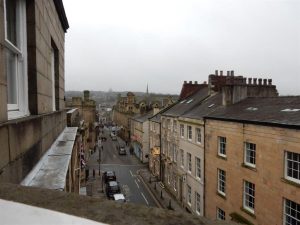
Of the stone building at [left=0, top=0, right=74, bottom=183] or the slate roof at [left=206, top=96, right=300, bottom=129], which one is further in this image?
the slate roof at [left=206, top=96, right=300, bottom=129]

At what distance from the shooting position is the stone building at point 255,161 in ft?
43.7

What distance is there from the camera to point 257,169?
50.2ft

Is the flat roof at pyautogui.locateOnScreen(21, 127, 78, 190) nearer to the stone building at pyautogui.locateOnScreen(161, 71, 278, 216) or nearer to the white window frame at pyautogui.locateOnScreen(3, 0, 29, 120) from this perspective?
the white window frame at pyautogui.locateOnScreen(3, 0, 29, 120)

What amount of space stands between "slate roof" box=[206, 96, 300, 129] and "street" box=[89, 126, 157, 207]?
11.2 m

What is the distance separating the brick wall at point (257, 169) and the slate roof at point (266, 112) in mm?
334

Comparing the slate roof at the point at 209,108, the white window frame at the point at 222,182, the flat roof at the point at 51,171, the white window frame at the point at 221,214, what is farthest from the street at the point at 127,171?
the flat roof at the point at 51,171

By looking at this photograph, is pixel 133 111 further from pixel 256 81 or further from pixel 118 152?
pixel 256 81

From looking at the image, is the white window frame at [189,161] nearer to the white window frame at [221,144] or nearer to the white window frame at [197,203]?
the white window frame at [197,203]

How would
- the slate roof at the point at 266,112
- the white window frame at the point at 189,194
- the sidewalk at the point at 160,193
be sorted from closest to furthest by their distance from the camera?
the slate roof at the point at 266,112
the white window frame at the point at 189,194
the sidewalk at the point at 160,193

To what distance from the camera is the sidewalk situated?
26.3 meters

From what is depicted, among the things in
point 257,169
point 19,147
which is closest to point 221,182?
point 257,169

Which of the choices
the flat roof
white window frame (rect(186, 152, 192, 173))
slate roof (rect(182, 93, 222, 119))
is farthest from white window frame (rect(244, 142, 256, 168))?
the flat roof

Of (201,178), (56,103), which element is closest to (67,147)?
(56,103)

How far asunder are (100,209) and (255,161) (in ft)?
48.0
